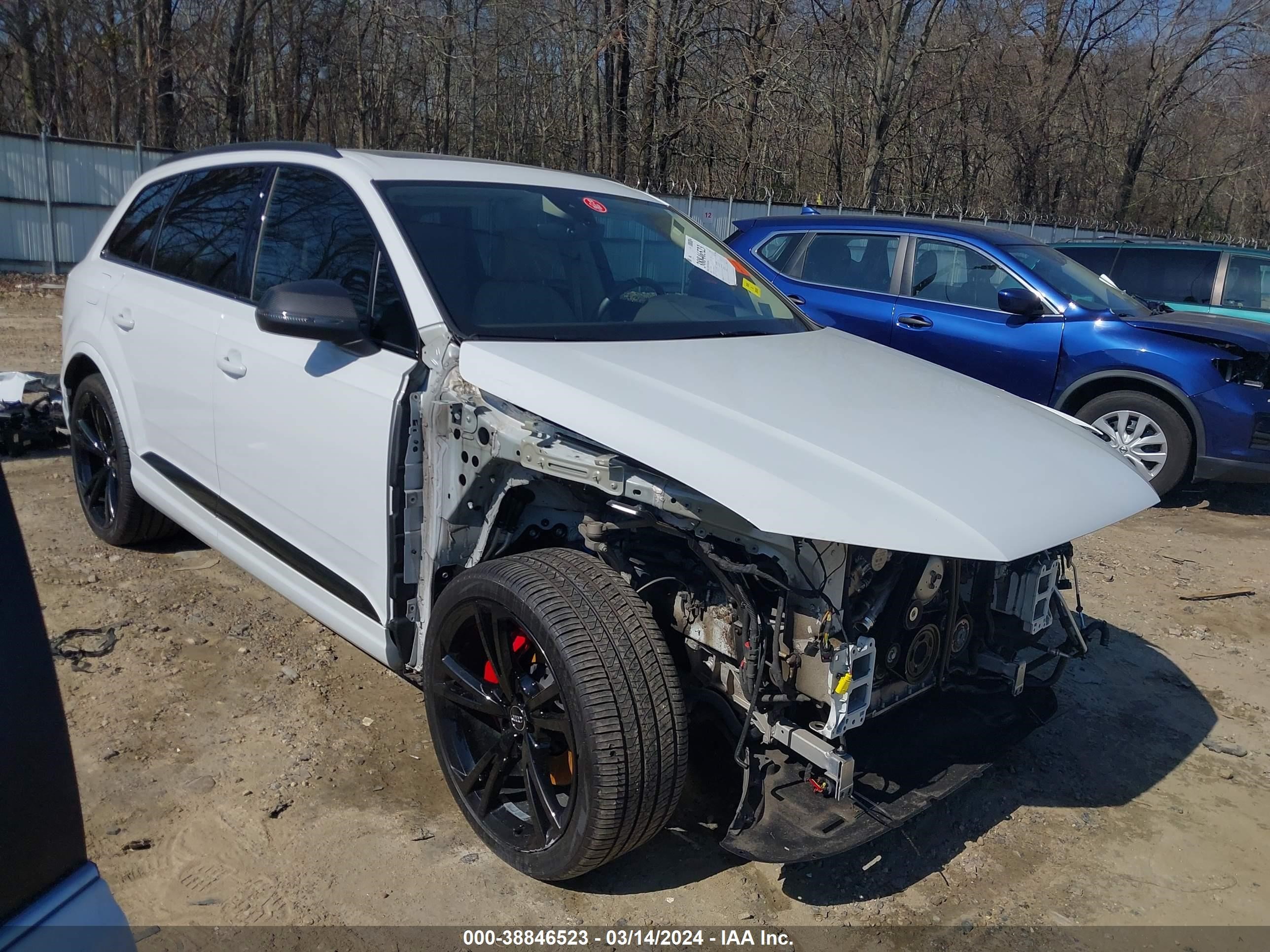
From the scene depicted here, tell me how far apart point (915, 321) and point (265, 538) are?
5152 mm

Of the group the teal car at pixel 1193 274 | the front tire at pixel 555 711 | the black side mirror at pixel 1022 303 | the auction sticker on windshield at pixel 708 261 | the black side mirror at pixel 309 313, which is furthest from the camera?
the teal car at pixel 1193 274

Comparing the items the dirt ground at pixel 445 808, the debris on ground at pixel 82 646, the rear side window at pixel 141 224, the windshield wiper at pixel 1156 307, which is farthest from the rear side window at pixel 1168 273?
the debris on ground at pixel 82 646

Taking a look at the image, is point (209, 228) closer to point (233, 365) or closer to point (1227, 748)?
point (233, 365)

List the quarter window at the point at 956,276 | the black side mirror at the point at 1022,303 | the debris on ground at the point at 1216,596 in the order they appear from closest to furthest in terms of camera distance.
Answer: the debris on ground at the point at 1216,596, the black side mirror at the point at 1022,303, the quarter window at the point at 956,276

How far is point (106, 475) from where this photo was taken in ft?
15.6

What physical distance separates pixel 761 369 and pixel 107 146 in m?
16.1

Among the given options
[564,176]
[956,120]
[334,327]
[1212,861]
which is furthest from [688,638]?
[956,120]

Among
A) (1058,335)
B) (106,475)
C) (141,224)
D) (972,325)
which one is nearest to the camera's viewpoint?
(141,224)

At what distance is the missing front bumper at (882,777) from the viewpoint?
244 centimetres

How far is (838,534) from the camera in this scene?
2150 mm

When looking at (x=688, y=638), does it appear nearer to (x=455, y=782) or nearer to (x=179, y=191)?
(x=455, y=782)

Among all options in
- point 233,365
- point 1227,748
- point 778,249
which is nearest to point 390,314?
→ point 233,365

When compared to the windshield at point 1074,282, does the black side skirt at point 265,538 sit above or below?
below

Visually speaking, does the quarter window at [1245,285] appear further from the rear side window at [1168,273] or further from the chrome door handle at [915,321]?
the chrome door handle at [915,321]
